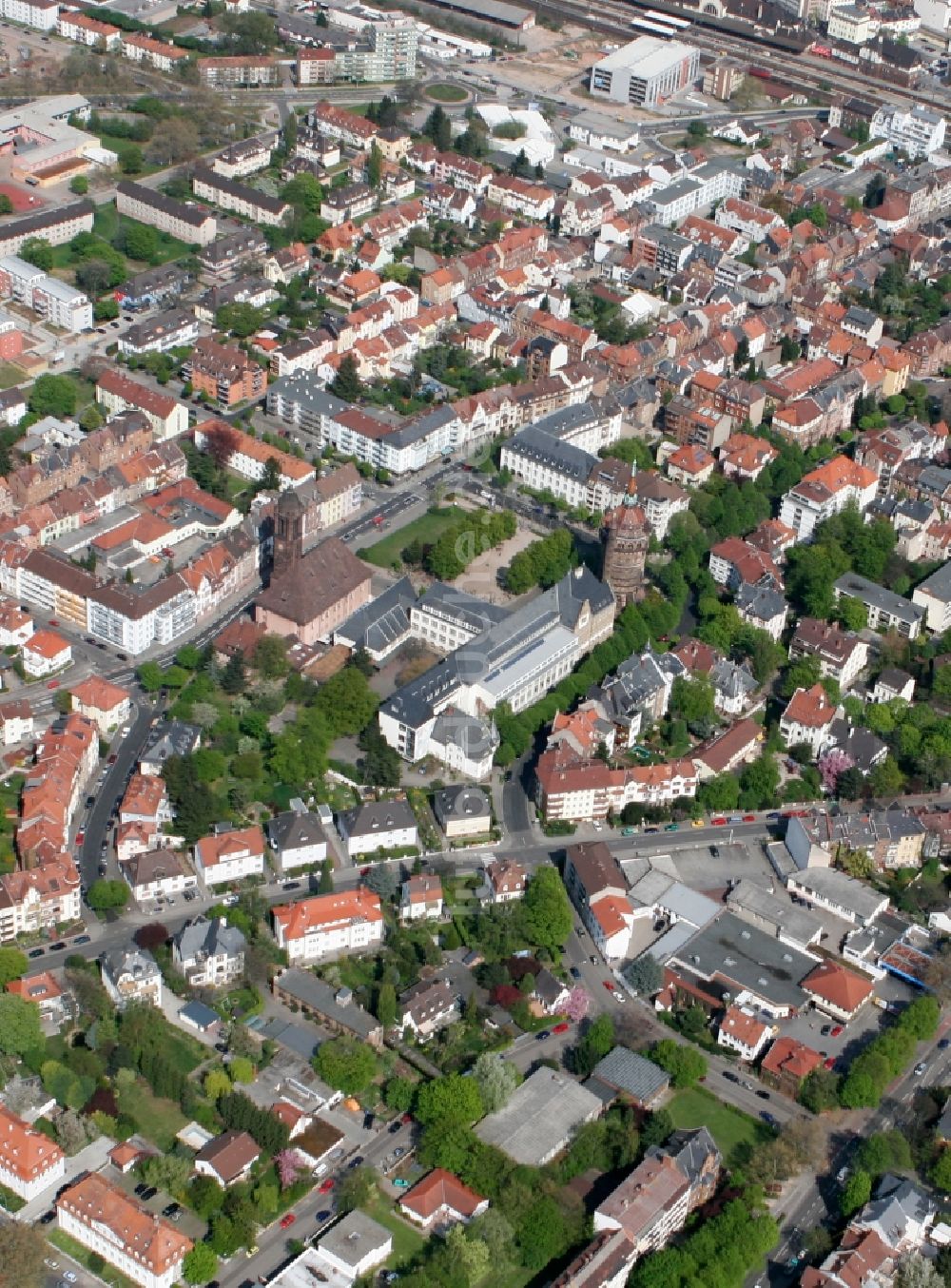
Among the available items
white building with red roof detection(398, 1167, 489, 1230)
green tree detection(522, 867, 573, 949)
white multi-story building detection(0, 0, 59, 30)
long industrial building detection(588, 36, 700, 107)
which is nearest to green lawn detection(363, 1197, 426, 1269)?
white building with red roof detection(398, 1167, 489, 1230)

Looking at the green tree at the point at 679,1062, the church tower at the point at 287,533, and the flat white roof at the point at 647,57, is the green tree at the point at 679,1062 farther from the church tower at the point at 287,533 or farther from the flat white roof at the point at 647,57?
the flat white roof at the point at 647,57

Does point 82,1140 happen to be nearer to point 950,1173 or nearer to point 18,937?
point 18,937

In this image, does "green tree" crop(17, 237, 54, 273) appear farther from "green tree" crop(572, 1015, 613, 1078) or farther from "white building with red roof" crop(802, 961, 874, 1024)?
"white building with red roof" crop(802, 961, 874, 1024)

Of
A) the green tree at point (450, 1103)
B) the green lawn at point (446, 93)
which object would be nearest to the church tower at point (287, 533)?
the green tree at point (450, 1103)

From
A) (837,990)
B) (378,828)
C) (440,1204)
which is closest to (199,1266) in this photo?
(440,1204)

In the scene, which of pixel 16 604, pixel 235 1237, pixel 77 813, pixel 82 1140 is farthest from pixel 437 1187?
pixel 16 604
